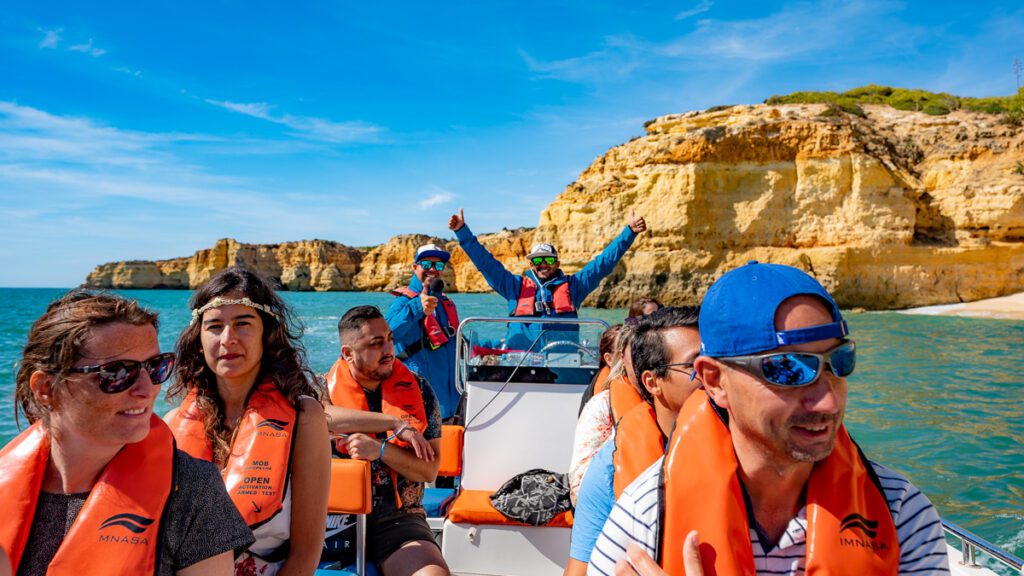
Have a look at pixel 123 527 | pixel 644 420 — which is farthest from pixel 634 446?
pixel 123 527

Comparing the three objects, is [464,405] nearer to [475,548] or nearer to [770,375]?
[475,548]

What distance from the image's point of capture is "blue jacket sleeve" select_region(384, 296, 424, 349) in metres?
5.41

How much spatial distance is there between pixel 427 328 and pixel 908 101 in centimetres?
5686

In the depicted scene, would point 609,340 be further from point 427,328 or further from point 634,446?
point 427,328

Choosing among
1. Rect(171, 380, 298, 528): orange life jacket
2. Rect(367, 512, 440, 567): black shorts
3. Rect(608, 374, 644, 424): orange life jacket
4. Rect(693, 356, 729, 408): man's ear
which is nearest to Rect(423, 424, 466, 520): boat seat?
Rect(367, 512, 440, 567): black shorts

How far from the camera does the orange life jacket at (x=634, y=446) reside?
2000 millimetres

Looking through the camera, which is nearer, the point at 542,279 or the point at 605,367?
the point at 605,367

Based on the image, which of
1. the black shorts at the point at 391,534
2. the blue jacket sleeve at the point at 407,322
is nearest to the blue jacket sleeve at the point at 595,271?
the blue jacket sleeve at the point at 407,322

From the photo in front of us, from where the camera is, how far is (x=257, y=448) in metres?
2.26

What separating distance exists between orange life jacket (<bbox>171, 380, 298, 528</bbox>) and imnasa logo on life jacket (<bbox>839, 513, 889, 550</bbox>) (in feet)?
6.09

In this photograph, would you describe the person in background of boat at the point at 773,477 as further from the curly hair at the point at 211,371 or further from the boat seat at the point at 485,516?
the boat seat at the point at 485,516

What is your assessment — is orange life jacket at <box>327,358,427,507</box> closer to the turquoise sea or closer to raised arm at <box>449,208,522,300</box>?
the turquoise sea

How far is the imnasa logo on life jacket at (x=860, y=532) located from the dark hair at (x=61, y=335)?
1985 millimetres

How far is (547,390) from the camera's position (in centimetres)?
440
